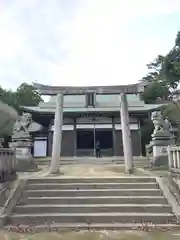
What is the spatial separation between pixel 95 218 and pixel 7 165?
3.22 m

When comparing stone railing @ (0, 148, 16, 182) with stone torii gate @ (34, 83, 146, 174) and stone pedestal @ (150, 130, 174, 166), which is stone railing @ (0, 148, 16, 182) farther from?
stone pedestal @ (150, 130, 174, 166)

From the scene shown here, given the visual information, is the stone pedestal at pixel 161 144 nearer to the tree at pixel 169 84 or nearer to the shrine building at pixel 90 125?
the tree at pixel 169 84

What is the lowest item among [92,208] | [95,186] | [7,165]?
[92,208]

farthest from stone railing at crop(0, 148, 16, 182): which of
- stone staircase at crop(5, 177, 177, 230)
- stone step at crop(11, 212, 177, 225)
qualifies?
stone step at crop(11, 212, 177, 225)

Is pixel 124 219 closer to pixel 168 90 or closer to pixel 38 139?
pixel 38 139

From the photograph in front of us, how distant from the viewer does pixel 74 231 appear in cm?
639

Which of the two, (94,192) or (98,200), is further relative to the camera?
(94,192)

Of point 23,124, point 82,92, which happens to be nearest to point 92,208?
point 82,92

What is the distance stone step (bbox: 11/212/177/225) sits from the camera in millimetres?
7037

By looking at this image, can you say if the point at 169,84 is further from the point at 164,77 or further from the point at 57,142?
the point at 57,142

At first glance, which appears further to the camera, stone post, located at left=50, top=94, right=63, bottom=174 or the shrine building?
the shrine building

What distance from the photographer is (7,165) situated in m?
8.72

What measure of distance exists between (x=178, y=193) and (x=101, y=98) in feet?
60.4

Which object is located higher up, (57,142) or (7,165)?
(57,142)
